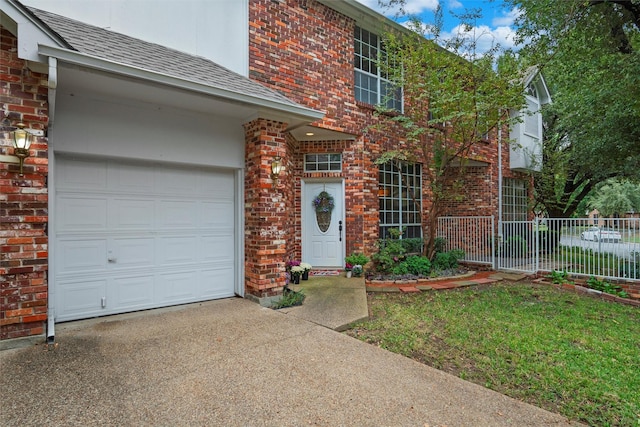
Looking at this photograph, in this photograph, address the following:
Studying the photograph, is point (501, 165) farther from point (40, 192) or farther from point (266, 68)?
point (40, 192)

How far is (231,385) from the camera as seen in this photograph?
2834 millimetres

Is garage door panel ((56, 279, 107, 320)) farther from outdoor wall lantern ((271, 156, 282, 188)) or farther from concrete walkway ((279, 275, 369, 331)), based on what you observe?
outdoor wall lantern ((271, 156, 282, 188))

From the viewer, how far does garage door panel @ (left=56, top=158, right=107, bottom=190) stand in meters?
4.31

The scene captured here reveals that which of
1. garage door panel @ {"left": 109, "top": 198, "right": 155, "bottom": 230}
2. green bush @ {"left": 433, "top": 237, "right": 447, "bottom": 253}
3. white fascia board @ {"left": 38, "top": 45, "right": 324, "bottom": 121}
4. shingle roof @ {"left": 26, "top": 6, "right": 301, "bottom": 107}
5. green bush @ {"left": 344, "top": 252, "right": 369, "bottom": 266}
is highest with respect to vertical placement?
shingle roof @ {"left": 26, "top": 6, "right": 301, "bottom": 107}

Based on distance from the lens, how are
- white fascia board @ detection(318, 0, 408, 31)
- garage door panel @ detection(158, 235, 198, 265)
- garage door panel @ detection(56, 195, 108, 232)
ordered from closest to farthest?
garage door panel @ detection(56, 195, 108, 232) → garage door panel @ detection(158, 235, 198, 265) → white fascia board @ detection(318, 0, 408, 31)

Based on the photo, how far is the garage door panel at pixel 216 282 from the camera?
18.0 ft

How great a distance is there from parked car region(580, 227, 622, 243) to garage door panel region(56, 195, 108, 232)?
9.51 metres

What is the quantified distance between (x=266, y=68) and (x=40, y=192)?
4299mm

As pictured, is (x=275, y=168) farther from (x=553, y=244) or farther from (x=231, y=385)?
(x=553, y=244)

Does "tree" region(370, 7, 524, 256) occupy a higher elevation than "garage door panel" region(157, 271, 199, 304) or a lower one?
higher

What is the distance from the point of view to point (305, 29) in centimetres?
700

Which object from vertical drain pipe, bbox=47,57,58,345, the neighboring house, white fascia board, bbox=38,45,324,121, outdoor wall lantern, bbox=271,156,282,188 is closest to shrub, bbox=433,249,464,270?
the neighboring house

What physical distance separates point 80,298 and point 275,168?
10.9 ft

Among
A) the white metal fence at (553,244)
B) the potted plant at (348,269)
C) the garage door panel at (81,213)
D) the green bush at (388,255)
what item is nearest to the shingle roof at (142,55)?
the garage door panel at (81,213)
